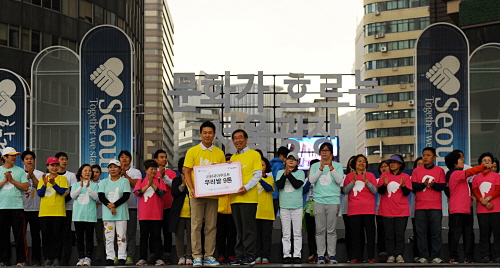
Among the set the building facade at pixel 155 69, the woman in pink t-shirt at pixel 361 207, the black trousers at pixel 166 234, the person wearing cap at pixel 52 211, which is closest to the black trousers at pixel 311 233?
the woman in pink t-shirt at pixel 361 207

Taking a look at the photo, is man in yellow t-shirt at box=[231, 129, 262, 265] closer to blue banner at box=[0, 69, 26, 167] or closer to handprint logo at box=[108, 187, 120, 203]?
handprint logo at box=[108, 187, 120, 203]

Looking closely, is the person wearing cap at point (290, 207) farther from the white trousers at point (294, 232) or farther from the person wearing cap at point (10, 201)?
the person wearing cap at point (10, 201)

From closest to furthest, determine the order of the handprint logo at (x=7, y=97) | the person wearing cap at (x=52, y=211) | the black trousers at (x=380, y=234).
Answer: the person wearing cap at (x=52, y=211)
the black trousers at (x=380, y=234)
the handprint logo at (x=7, y=97)

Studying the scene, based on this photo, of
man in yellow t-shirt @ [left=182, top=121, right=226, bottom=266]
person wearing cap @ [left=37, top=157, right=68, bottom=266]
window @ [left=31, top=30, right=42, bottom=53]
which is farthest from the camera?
window @ [left=31, top=30, right=42, bottom=53]

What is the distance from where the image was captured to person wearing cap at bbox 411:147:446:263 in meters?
→ 11.9

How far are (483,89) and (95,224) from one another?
1118 cm

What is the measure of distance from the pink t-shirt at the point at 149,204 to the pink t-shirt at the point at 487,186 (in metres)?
4.65

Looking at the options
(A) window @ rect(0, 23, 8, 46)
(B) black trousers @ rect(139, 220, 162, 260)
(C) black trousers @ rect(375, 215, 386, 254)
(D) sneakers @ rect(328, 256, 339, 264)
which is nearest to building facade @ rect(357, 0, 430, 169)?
(A) window @ rect(0, 23, 8, 46)

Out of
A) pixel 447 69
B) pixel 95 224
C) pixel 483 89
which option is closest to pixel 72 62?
pixel 95 224

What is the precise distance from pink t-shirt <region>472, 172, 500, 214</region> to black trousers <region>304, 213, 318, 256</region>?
2483mm

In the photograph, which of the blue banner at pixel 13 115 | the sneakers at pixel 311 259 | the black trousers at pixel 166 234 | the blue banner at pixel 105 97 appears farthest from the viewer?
the blue banner at pixel 13 115

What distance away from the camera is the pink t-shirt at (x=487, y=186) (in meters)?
11.8

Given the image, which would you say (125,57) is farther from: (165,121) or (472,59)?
(165,121)

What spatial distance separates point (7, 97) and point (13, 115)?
46 cm
